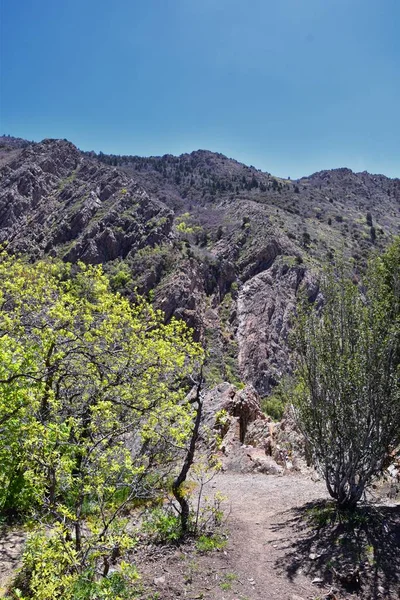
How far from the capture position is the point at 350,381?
779 cm

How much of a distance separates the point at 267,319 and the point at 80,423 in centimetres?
5678

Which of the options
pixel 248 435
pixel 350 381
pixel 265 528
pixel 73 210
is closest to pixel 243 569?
pixel 265 528

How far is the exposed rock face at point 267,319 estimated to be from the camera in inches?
2219

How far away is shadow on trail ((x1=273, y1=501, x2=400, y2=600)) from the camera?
19.4ft

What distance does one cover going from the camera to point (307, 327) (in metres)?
8.94

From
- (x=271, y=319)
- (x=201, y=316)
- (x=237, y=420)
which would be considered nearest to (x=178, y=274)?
(x=201, y=316)

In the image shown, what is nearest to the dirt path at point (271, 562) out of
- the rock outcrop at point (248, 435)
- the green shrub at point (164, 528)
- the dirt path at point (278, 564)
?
the dirt path at point (278, 564)

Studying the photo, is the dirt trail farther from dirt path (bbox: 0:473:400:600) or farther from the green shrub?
the green shrub

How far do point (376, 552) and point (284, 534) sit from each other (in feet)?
6.73

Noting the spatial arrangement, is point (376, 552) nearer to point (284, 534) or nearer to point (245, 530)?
point (284, 534)

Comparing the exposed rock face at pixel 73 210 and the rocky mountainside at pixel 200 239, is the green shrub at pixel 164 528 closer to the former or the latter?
the rocky mountainside at pixel 200 239

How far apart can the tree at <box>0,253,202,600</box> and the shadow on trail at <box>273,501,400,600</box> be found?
2.88 metres

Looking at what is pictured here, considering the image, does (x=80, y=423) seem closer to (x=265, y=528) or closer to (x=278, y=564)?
(x=278, y=564)

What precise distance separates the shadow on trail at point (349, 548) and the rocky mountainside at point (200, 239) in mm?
34602
